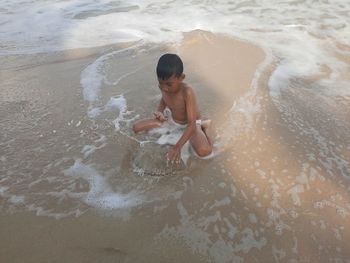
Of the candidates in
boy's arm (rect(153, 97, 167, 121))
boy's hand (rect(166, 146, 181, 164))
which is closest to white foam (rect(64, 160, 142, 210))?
boy's hand (rect(166, 146, 181, 164))

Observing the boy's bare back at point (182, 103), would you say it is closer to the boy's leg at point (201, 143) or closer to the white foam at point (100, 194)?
the boy's leg at point (201, 143)

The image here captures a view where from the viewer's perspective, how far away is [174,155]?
2799mm

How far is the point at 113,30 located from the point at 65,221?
174 inches

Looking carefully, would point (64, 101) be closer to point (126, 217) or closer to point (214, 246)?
point (126, 217)

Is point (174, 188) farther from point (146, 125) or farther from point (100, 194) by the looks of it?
point (146, 125)

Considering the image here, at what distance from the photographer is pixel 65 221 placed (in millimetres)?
2332

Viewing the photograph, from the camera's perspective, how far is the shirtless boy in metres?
2.66

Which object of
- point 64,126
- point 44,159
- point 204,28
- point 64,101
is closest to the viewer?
point 44,159

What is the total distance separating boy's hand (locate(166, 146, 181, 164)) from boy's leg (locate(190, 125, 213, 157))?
7.4 inches

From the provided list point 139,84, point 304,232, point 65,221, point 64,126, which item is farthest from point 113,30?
point 304,232

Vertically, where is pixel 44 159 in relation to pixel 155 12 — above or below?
above

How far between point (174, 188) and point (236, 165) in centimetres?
52

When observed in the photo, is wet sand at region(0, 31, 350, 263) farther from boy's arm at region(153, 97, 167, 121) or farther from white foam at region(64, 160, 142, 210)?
boy's arm at region(153, 97, 167, 121)

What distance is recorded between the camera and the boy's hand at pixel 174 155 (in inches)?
110
